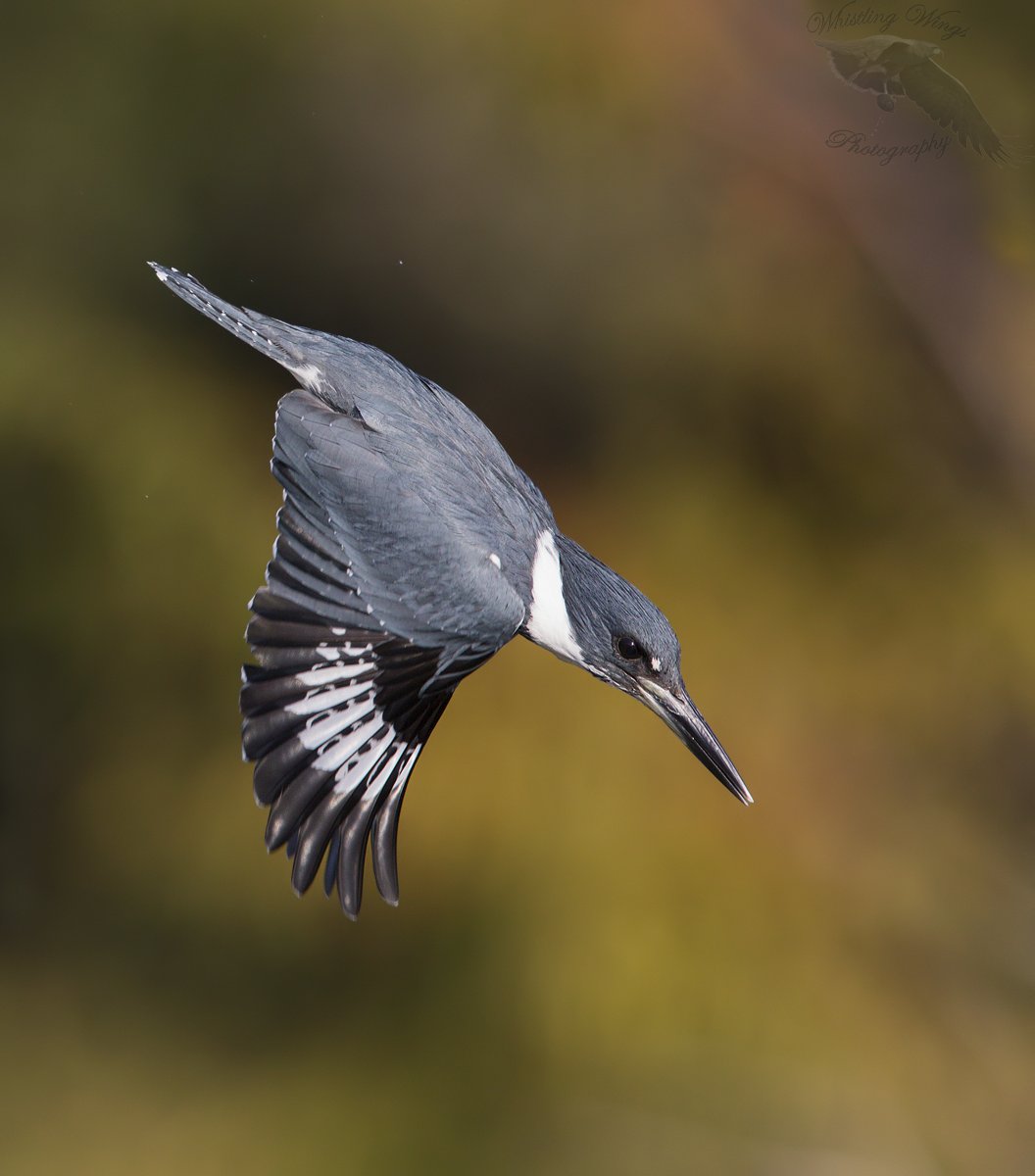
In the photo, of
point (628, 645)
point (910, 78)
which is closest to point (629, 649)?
point (628, 645)

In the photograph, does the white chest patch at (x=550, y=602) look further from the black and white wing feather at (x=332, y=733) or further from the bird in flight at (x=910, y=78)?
the bird in flight at (x=910, y=78)

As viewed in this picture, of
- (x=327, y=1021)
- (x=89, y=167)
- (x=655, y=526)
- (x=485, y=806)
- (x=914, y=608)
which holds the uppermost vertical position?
(x=914, y=608)

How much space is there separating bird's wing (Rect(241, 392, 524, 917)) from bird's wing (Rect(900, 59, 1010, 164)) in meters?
2.30

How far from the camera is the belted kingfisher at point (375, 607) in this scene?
125 cm

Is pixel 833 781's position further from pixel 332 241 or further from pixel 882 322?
pixel 332 241

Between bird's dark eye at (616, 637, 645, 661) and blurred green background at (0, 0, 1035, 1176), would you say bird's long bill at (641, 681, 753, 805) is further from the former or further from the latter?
blurred green background at (0, 0, 1035, 1176)

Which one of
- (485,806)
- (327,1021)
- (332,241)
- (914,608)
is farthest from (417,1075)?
(332,241)

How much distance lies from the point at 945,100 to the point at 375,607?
2.48 m

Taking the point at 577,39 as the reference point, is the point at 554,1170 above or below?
below

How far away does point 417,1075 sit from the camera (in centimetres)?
247

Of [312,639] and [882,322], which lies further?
[882,322]

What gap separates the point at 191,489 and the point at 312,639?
5.78 ft

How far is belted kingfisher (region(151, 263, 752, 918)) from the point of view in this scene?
1.25 metres

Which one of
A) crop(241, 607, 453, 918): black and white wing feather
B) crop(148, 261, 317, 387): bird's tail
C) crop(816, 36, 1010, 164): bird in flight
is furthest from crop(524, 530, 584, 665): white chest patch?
crop(816, 36, 1010, 164): bird in flight
